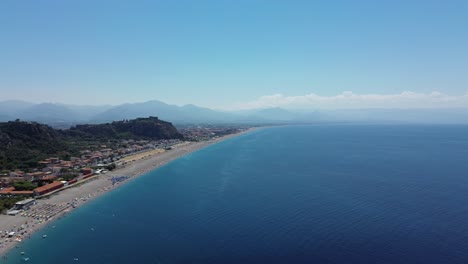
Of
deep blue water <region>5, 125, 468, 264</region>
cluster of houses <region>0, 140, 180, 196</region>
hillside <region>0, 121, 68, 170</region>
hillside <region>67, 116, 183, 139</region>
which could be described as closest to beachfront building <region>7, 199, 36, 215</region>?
cluster of houses <region>0, 140, 180, 196</region>

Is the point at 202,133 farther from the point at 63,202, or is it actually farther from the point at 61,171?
the point at 63,202

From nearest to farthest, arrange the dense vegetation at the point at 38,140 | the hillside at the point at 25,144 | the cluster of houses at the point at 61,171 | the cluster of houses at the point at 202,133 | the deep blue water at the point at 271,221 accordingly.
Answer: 1. the deep blue water at the point at 271,221
2. the cluster of houses at the point at 61,171
3. the hillside at the point at 25,144
4. the dense vegetation at the point at 38,140
5. the cluster of houses at the point at 202,133

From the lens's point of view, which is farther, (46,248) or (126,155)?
(126,155)

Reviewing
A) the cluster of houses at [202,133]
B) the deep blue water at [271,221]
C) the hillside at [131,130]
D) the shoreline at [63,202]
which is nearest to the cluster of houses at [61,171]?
the shoreline at [63,202]

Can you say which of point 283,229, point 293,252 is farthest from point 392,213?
point 293,252

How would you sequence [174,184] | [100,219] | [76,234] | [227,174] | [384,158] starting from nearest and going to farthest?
1. [76,234]
2. [100,219]
3. [174,184]
4. [227,174]
5. [384,158]

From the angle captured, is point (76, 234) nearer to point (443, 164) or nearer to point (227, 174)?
point (227, 174)

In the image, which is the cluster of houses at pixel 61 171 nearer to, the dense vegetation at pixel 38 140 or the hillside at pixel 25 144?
the dense vegetation at pixel 38 140
